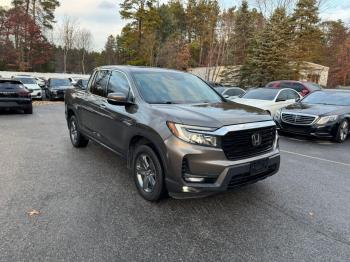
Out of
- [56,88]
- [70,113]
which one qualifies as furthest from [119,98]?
[56,88]

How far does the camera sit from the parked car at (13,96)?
453 inches

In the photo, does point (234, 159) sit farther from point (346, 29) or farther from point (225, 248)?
point (346, 29)

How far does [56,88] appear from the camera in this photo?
19672mm

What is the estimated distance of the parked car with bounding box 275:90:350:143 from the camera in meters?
8.21

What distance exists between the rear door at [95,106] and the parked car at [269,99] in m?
6.50

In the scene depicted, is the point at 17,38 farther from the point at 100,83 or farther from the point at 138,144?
the point at 138,144

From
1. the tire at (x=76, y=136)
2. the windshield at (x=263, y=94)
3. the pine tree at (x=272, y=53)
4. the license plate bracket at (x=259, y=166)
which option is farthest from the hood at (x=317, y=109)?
the pine tree at (x=272, y=53)

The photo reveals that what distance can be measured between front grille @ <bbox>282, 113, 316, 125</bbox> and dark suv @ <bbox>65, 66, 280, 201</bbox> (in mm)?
4462

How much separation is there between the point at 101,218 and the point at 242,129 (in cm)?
200

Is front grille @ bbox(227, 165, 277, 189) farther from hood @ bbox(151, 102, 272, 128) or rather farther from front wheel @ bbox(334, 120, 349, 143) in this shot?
front wheel @ bbox(334, 120, 349, 143)

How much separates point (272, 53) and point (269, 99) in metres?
19.6

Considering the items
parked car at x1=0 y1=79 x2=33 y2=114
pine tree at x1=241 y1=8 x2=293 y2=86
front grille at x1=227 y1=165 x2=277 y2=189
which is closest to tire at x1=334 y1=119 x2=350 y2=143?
front grille at x1=227 y1=165 x2=277 y2=189

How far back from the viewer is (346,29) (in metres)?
48.4

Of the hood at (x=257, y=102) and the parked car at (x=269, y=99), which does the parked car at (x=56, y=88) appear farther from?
the hood at (x=257, y=102)
